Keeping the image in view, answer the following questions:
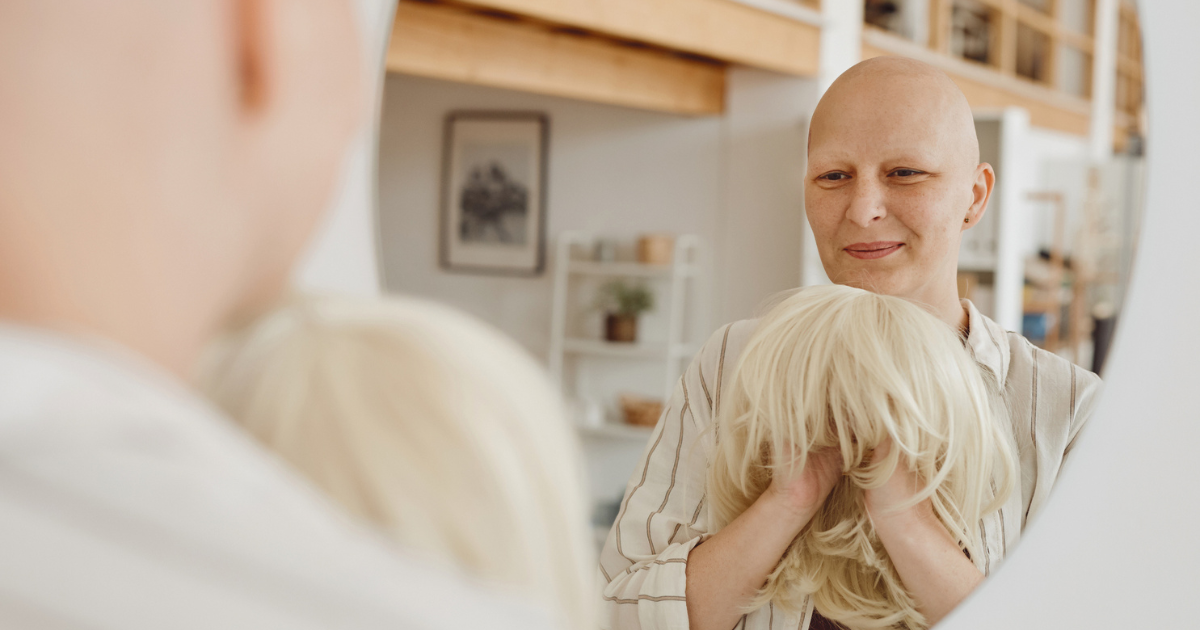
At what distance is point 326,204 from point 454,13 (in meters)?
0.13

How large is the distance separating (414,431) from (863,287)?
246mm

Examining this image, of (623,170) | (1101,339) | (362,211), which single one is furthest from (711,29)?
(1101,339)

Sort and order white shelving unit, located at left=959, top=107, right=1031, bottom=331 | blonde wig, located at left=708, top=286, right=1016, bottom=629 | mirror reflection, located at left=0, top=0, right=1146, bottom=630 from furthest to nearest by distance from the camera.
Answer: white shelving unit, located at left=959, top=107, right=1031, bottom=331 → blonde wig, located at left=708, top=286, right=1016, bottom=629 → mirror reflection, located at left=0, top=0, right=1146, bottom=630

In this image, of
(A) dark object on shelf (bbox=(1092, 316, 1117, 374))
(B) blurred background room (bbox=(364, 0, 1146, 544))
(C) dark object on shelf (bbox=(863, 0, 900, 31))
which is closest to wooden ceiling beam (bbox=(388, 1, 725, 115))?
(B) blurred background room (bbox=(364, 0, 1146, 544))

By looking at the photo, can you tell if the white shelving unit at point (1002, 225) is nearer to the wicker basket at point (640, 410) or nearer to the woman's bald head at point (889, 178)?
the woman's bald head at point (889, 178)

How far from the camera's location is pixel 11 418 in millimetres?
204

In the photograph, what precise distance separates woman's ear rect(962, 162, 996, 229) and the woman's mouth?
0.20 feet

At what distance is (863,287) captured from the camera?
0.41 meters

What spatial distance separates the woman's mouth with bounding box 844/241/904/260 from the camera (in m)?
0.42

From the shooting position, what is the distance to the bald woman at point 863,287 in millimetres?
408

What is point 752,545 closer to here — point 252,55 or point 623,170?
point 623,170

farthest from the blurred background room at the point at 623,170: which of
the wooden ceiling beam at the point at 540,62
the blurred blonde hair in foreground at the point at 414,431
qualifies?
the blurred blonde hair in foreground at the point at 414,431

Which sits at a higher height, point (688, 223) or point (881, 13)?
point (881, 13)

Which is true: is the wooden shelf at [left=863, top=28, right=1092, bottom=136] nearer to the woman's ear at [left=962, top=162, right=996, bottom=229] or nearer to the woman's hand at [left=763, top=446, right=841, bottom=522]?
the woman's ear at [left=962, top=162, right=996, bottom=229]
